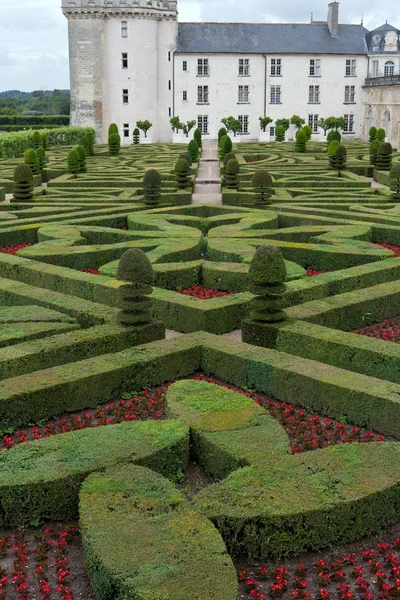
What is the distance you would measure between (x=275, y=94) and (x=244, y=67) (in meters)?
3.06

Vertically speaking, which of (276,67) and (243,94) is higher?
(276,67)

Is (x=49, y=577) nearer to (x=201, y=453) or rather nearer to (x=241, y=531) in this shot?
(x=241, y=531)

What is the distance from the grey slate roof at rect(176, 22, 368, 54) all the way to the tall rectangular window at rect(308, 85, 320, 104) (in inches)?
98.5

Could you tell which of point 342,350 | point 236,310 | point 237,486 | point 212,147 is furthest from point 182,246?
point 212,147

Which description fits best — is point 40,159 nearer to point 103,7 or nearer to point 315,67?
point 103,7

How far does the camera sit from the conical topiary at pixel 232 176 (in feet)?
68.6

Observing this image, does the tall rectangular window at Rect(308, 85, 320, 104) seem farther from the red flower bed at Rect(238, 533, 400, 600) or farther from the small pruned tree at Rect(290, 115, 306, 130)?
the red flower bed at Rect(238, 533, 400, 600)

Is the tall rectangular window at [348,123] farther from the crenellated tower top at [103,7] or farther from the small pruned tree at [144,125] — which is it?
the crenellated tower top at [103,7]

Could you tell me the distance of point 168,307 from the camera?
9.86 meters

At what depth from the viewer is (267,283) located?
8.77 meters

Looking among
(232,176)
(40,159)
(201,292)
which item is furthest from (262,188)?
(40,159)

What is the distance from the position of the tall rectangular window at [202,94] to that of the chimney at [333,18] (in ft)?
35.2

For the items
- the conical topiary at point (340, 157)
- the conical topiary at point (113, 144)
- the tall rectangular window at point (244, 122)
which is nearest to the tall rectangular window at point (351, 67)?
the tall rectangular window at point (244, 122)

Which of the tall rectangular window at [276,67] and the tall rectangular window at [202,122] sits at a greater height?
the tall rectangular window at [276,67]
